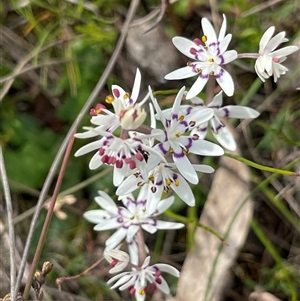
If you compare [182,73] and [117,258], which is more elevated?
[182,73]

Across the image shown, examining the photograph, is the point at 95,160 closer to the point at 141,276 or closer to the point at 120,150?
the point at 120,150

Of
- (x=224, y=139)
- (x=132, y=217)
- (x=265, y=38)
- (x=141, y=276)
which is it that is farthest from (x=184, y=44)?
(x=141, y=276)

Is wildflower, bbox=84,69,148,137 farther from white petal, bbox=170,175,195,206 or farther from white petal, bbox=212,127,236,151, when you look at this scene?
white petal, bbox=212,127,236,151

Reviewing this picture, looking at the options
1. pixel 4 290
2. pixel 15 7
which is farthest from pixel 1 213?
pixel 15 7

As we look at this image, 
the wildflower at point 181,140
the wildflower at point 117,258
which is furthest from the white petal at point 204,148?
the wildflower at point 117,258

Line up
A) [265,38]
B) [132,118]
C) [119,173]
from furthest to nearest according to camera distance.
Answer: [265,38] < [119,173] < [132,118]

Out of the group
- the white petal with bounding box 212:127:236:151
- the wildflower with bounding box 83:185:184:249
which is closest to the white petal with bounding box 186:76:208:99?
the white petal with bounding box 212:127:236:151

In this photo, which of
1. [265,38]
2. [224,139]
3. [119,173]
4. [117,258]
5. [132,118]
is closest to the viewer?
[132,118]

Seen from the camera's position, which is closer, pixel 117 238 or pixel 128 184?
pixel 128 184

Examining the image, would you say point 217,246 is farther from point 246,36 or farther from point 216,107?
point 246,36
